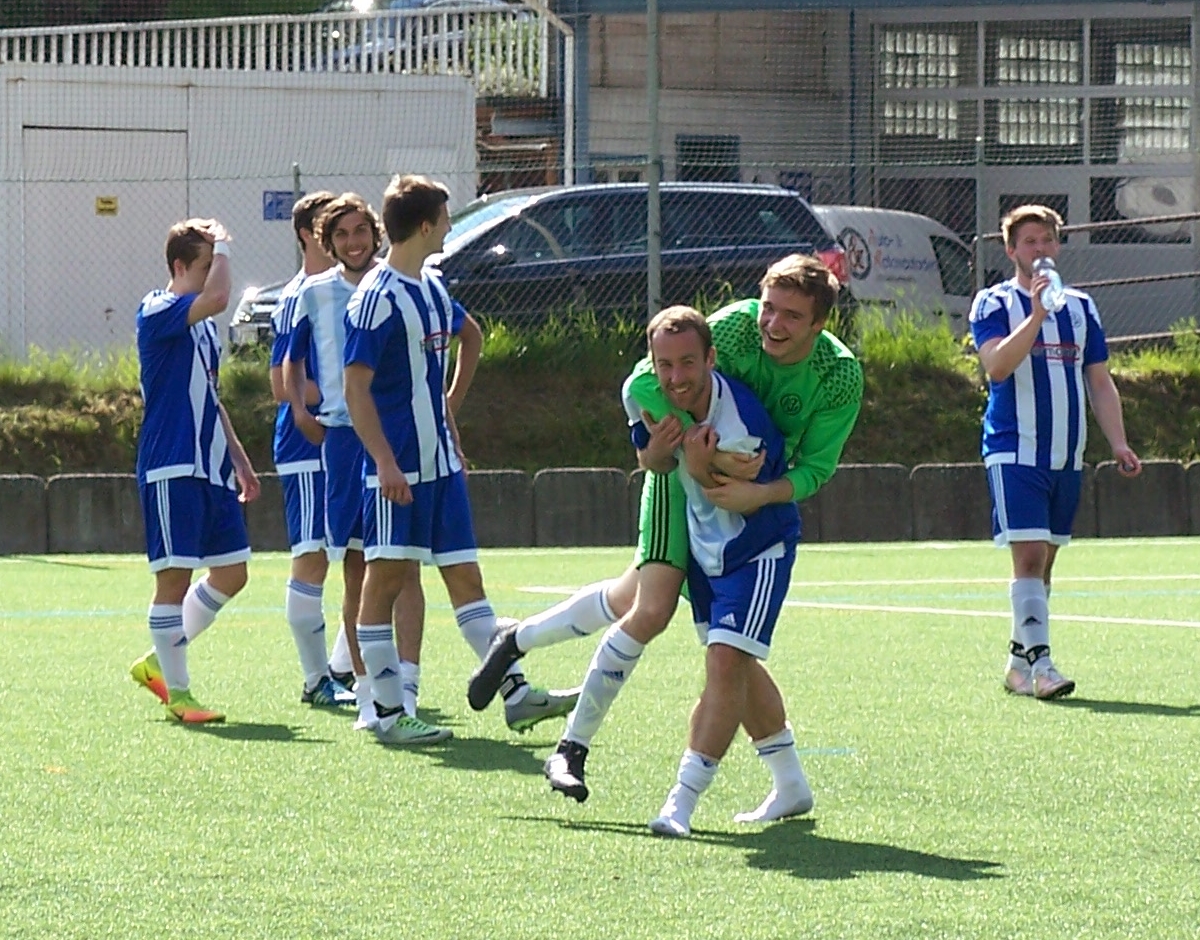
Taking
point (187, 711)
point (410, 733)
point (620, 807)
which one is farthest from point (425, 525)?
point (620, 807)

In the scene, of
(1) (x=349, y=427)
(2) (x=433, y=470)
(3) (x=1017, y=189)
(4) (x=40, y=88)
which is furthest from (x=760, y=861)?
(3) (x=1017, y=189)

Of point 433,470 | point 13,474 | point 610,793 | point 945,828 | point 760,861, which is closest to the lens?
point 760,861

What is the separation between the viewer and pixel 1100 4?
84.6ft

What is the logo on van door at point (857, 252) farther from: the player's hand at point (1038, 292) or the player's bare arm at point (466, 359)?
the player's bare arm at point (466, 359)

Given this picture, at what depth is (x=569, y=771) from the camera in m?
6.03

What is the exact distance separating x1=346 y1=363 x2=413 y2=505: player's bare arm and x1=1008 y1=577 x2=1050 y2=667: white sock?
8.51ft

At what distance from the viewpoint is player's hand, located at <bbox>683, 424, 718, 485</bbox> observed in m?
5.70

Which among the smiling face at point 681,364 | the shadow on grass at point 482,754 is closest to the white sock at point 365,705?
the shadow on grass at point 482,754

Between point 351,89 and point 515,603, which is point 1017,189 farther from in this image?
point 515,603

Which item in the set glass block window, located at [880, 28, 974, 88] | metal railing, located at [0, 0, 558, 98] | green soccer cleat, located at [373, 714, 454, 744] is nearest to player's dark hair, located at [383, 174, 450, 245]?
green soccer cleat, located at [373, 714, 454, 744]

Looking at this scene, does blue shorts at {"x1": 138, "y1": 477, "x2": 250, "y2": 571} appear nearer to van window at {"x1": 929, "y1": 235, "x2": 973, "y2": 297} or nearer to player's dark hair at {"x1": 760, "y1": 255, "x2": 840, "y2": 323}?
player's dark hair at {"x1": 760, "y1": 255, "x2": 840, "y2": 323}

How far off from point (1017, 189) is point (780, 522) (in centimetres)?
2084

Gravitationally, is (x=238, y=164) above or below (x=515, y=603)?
above

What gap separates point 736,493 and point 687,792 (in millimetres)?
737
